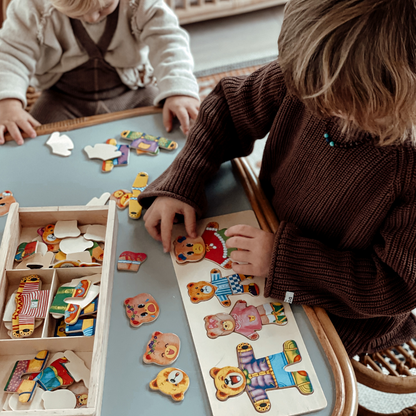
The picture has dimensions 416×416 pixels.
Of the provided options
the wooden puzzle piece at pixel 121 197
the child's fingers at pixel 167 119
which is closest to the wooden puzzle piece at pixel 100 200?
the wooden puzzle piece at pixel 121 197

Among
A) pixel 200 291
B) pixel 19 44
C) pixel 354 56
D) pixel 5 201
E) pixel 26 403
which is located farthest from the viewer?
pixel 19 44

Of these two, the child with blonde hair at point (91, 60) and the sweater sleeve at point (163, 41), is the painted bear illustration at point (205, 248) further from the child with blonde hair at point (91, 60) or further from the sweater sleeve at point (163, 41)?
the sweater sleeve at point (163, 41)

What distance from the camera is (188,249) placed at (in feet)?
2.26

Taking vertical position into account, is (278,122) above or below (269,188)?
above

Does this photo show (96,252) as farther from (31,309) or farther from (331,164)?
(331,164)

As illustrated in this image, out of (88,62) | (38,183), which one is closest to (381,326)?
(38,183)

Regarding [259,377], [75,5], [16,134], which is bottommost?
[259,377]

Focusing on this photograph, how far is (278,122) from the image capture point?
0.72 metres

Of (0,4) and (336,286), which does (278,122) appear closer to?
(336,286)

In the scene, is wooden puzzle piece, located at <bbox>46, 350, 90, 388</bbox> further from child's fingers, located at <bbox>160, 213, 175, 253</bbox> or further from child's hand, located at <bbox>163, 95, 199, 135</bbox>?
child's hand, located at <bbox>163, 95, 199, 135</bbox>

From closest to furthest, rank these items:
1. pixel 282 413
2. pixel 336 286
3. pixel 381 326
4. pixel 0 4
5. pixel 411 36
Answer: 1. pixel 411 36
2. pixel 282 413
3. pixel 336 286
4. pixel 381 326
5. pixel 0 4

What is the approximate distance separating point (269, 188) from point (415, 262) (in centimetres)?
35

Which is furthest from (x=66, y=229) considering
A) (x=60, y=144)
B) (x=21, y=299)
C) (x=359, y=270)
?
(x=359, y=270)

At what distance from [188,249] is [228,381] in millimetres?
221
